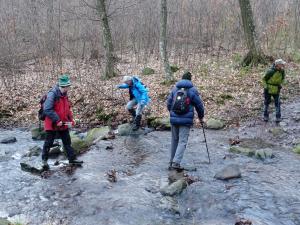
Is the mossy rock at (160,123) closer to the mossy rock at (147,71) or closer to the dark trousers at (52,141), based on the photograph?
the dark trousers at (52,141)

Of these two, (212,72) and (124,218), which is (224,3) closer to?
(212,72)

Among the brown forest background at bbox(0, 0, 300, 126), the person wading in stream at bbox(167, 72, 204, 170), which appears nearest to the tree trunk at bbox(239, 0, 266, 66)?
the brown forest background at bbox(0, 0, 300, 126)

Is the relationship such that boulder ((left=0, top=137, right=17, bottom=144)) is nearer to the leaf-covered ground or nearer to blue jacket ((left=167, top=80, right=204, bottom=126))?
the leaf-covered ground

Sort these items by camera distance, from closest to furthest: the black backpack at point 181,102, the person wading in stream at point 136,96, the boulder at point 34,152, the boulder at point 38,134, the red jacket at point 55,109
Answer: the black backpack at point 181,102, the red jacket at point 55,109, the boulder at point 34,152, the person wading in stream at point 136,96, the boulder at point 38,134

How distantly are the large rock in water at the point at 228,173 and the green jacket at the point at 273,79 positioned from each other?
4.28 m

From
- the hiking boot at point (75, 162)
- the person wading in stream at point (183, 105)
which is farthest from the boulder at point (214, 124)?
the hiking boot at point (75, 162)

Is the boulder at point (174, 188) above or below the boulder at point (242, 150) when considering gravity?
below

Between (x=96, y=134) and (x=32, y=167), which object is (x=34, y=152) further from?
(x=96, y=134)

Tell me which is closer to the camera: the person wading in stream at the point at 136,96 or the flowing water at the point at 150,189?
the flowing water at the point at 150,189

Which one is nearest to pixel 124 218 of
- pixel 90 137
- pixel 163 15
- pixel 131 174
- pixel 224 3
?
pixel 131 174

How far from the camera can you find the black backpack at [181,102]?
8.54 meters

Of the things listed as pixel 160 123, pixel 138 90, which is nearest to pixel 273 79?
pixel 160 123

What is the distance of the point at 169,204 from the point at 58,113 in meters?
3.37

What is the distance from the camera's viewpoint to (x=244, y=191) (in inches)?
320
